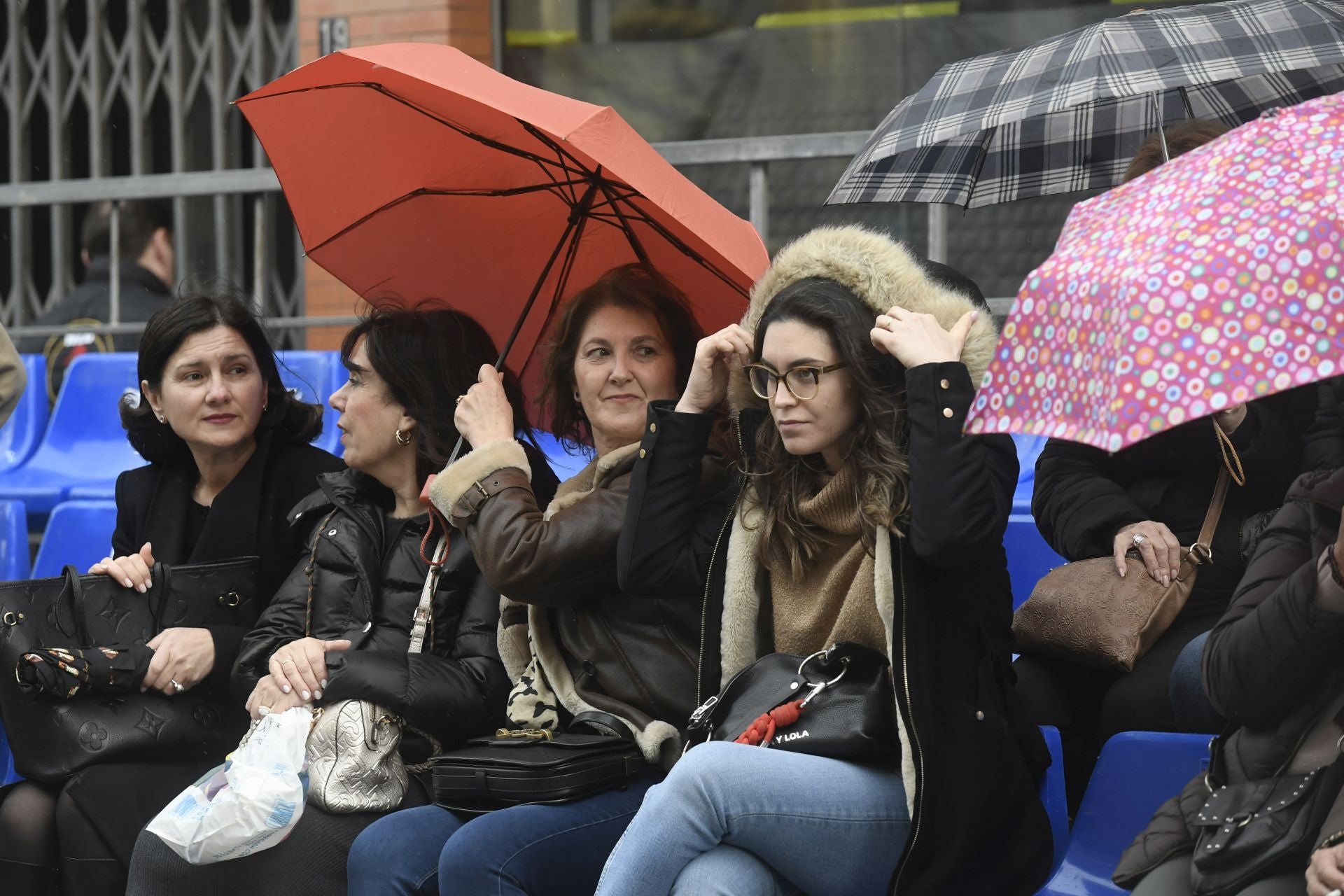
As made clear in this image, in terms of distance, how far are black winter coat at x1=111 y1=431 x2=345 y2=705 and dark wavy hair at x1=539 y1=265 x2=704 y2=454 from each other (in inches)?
34.5

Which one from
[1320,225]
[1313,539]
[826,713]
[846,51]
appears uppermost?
[846,51]

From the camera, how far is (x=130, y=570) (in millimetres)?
3869

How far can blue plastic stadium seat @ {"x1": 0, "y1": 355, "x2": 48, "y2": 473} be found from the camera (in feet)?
21.0

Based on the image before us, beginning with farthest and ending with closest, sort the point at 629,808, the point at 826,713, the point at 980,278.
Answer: the point at 980,278
the point at 629,808
the point at 826,713

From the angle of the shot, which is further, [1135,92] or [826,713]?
[1135,92]

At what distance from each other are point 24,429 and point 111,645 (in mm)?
3021

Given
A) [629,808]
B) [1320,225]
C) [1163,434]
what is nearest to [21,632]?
[629,808]

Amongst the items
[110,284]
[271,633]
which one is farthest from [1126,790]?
[110,284]

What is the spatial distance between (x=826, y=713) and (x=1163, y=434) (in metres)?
1.08

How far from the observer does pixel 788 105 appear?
7352mm

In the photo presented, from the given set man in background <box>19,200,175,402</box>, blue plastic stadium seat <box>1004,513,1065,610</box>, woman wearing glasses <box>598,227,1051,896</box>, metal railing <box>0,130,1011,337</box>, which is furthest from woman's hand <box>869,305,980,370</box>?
man in background <box>19,200,175,402</box>

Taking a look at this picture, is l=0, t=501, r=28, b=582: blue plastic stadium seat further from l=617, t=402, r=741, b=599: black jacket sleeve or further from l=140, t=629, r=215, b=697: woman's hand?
l=617, t=402, r=741, b=599: black jacket sleeve

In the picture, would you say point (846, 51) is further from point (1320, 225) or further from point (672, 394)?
point (1320, 225)

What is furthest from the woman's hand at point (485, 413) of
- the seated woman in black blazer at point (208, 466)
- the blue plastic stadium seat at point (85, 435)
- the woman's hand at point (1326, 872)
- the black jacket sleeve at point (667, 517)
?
the blue plastic stadium seat at point (85, 435)
